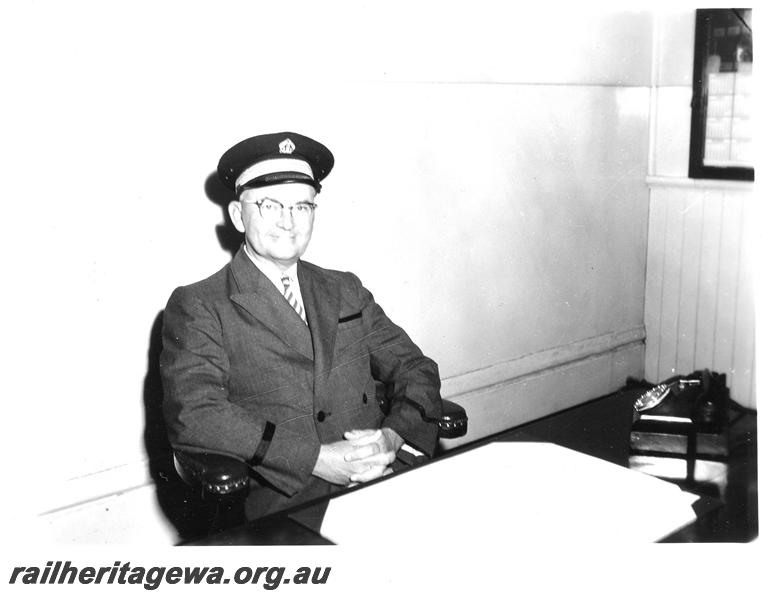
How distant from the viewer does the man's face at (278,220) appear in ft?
6.59

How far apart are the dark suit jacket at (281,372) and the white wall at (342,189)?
42 cm

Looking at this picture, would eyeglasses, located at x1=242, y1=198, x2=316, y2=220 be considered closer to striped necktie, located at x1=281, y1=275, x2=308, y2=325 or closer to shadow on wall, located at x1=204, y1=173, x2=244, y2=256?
striped necktie, located at x1=281, y1=275, x2=308, y2=325

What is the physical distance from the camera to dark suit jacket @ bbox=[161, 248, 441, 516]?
1812mm

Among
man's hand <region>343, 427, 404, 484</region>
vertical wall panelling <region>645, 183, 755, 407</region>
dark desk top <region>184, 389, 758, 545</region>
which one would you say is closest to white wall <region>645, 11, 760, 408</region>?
vertical wall panelling <region>645, 183, 755, 407</region>

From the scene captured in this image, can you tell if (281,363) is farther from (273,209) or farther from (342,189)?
(342,189)

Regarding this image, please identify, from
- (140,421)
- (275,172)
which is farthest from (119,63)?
(140,421)

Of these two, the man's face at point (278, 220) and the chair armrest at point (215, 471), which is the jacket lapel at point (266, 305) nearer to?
the man's face at point (278, 220)

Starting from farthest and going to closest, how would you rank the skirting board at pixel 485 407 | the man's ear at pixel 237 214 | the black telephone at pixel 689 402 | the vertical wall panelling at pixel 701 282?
the vertical wall panelling at pixel 701 282
the skirting board at pixel 485 407
the man's ear at pixel 237 214
the black telephone at pixel 689 402

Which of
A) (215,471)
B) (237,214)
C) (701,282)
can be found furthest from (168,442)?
(701,282)

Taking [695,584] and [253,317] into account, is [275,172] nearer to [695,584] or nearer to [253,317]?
[253,317]

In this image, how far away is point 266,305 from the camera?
2000 millimetres

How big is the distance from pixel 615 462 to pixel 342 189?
160 cm

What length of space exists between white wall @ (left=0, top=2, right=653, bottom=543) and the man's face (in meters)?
0.43

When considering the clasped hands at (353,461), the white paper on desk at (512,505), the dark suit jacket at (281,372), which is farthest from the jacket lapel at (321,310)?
the white paper on desk at (512,505)
